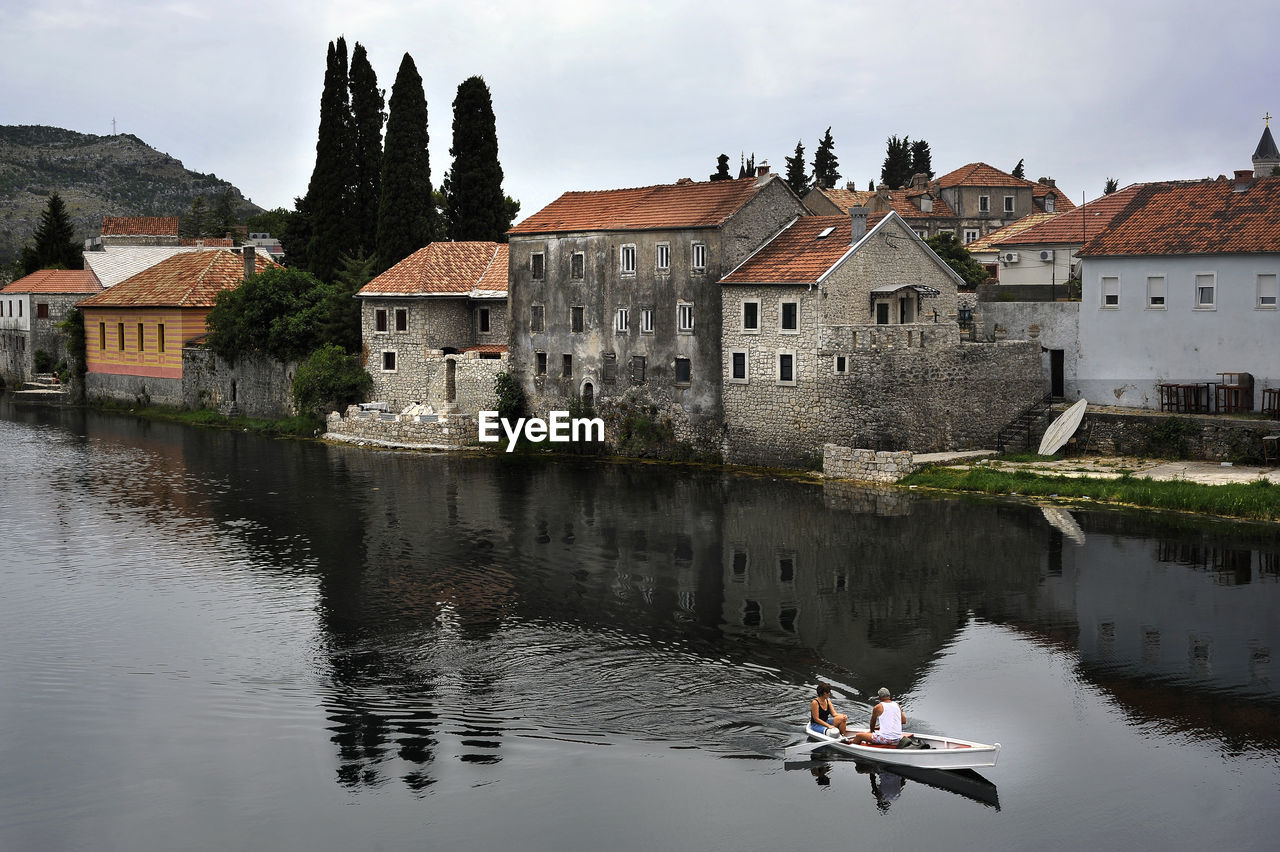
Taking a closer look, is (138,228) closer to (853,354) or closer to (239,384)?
(239,384)

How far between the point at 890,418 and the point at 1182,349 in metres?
10.3

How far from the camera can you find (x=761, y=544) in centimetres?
3575

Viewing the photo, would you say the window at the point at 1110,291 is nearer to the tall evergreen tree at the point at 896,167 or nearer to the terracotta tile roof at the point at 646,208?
the terracotta tile roof at the point at 646,208

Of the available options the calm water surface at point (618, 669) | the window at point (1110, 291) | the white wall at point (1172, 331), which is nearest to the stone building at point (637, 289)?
the calm water surface at point (618, 669)

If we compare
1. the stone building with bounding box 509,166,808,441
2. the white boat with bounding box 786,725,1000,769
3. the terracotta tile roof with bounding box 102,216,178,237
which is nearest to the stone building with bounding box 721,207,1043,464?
the stone building with bounding box 509,166,808,441

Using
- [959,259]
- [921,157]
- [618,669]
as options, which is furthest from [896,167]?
[618,669]

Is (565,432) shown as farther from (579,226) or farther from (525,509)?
(525,509)

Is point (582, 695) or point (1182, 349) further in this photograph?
point (1182, 349)

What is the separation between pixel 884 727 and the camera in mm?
20766

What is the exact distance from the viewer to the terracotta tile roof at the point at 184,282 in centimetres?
6912

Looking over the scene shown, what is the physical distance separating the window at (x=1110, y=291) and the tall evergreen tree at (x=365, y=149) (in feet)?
115

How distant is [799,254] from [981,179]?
5040cm

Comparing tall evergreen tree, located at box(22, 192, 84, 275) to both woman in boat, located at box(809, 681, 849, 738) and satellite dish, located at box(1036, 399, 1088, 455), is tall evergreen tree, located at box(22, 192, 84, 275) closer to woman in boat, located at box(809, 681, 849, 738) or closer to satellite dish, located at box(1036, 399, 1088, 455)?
satellite dish, located at box(1036, 399, 1088, 455)

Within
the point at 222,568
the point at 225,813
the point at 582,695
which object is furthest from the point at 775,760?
the point at 222,568
